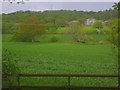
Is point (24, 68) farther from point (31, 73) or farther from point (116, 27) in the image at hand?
point (116, 27)

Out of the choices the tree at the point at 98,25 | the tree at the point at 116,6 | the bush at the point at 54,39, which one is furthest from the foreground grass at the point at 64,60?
the tree at the point at 116,6

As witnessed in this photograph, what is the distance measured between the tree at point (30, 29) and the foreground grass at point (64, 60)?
109 mm

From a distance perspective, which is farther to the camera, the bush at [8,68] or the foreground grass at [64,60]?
the foreground grass at [64,60]

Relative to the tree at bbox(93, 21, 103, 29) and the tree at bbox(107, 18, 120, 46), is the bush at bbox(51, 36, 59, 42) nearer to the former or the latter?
the tree at bbox(93, 21, 103, 29)

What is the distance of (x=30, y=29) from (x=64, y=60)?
68 centimetres

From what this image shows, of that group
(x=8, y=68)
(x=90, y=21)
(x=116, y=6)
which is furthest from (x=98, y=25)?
(x=8, y=68)

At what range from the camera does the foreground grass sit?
6.41m

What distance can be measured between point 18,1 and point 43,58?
92 centimetres

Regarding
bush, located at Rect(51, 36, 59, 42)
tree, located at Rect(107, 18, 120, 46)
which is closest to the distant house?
tree, located at Rect(107, 18, 120, 46)

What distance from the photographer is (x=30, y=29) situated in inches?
255

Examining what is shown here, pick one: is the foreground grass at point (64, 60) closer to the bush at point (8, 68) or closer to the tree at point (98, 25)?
the bush at point (8, 68)

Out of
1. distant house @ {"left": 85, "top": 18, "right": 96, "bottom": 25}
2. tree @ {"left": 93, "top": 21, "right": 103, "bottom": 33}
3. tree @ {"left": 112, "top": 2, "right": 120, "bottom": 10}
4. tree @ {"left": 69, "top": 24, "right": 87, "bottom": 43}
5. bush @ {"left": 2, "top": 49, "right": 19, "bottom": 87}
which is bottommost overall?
bush @ {"left": 2, "top": 49, "right": 19, "bottom": 87}

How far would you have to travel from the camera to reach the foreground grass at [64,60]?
641 cm

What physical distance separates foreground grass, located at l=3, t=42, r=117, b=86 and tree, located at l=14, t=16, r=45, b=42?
109 mm
